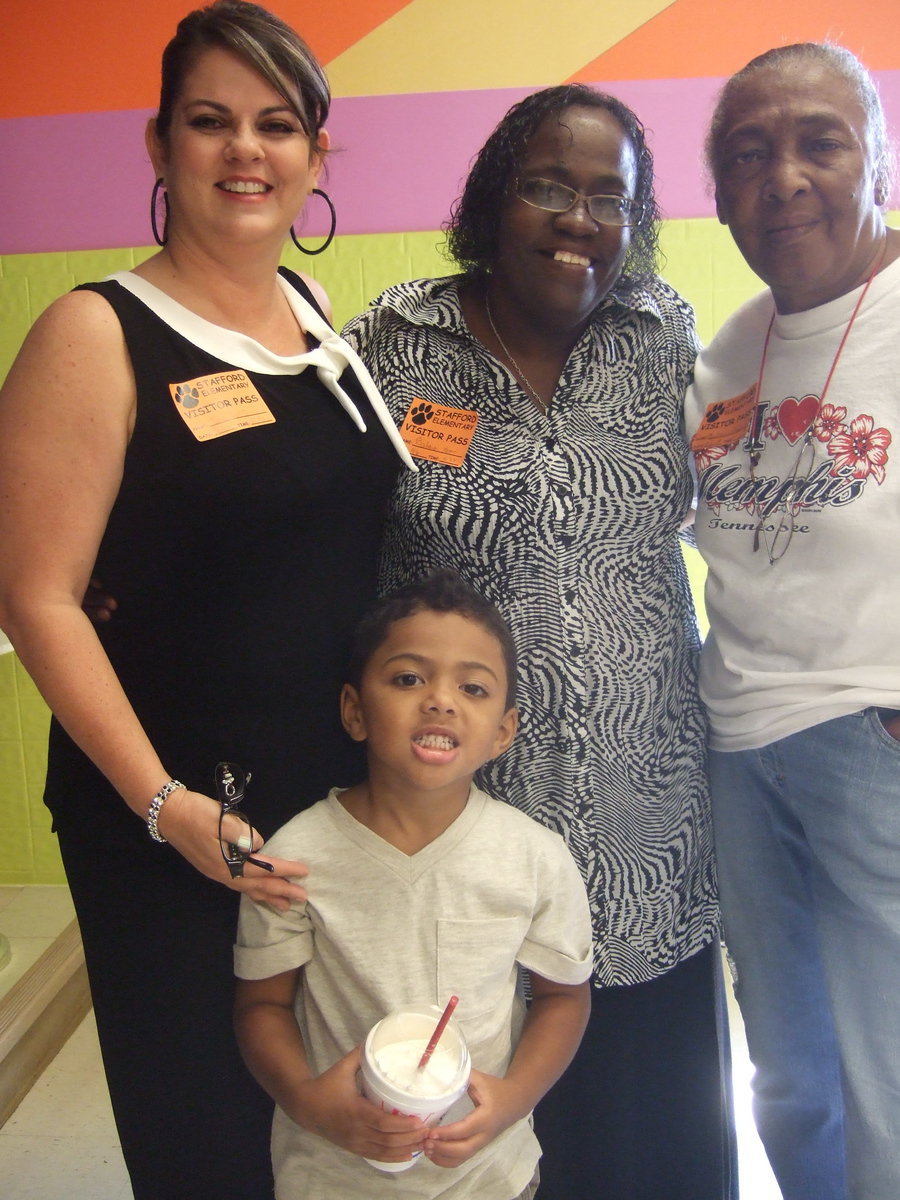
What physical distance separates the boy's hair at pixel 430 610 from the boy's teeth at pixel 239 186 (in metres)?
0.59

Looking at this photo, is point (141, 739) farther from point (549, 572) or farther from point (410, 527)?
point (549, 572)

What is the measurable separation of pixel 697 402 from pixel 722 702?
19.1 inches

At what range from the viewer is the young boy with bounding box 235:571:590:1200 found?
132cm

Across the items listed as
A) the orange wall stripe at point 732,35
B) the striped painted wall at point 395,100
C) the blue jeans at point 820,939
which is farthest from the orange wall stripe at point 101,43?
the blue jeans at point 820,939

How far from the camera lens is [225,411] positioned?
1313 millimetres

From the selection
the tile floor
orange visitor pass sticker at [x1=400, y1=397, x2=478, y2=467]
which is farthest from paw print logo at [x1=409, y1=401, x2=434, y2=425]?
the tile floor

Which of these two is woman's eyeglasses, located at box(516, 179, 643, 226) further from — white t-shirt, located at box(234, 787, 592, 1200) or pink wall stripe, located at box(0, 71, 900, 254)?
pink wall stripe, located at box(0, 71, 900, 254)

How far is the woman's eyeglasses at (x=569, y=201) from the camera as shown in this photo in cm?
155

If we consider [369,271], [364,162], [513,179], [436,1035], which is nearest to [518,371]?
[513,179]

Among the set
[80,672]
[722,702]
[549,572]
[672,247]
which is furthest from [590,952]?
[672,247]

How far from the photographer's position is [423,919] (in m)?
1.34

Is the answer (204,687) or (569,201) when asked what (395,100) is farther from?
(204,687)

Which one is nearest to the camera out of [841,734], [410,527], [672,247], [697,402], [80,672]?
[80,672]

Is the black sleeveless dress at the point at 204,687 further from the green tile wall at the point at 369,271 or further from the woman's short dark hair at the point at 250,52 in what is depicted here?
the green tile wall at the point at 369,271
